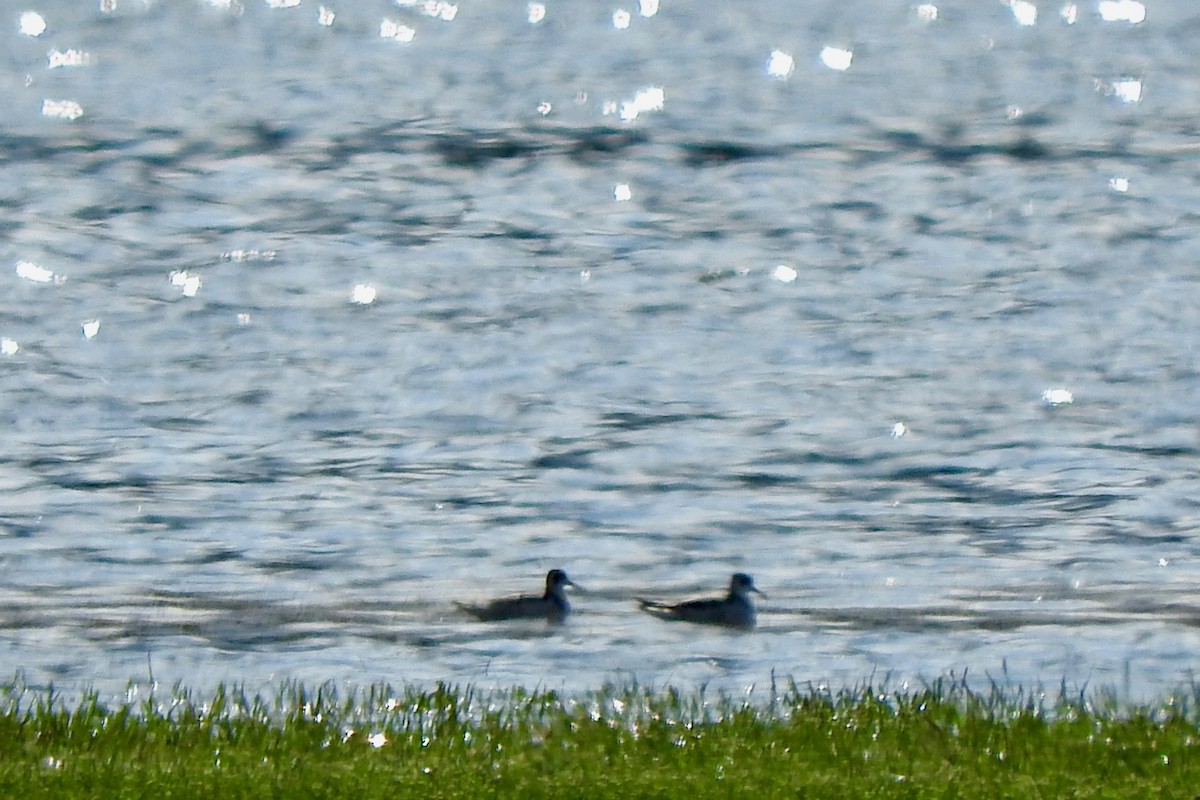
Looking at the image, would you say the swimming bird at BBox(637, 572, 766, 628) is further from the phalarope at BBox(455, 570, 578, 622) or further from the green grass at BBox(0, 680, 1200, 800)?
the green grass at BBox(0, 680, 1200, 800)

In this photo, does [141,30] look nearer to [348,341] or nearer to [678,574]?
[348,341]

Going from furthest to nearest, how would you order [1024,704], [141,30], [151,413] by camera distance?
[141,30] → [151,413] → [1024,704]

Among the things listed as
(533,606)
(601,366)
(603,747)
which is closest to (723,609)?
(533,606)

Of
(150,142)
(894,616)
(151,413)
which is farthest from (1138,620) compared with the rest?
(150,142)

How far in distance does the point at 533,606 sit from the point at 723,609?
100 centimetres

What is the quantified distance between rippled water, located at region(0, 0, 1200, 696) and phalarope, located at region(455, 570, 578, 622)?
137mm

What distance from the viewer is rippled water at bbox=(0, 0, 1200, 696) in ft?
45.6

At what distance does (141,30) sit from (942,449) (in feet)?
112

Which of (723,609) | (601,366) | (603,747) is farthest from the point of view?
(601,366)

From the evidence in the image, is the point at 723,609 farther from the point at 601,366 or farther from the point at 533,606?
the point at 601,366

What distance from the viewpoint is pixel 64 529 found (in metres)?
16.2

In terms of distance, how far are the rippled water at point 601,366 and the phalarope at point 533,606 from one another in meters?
0.14

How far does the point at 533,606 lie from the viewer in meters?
14.0

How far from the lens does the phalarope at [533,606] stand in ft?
45.5
